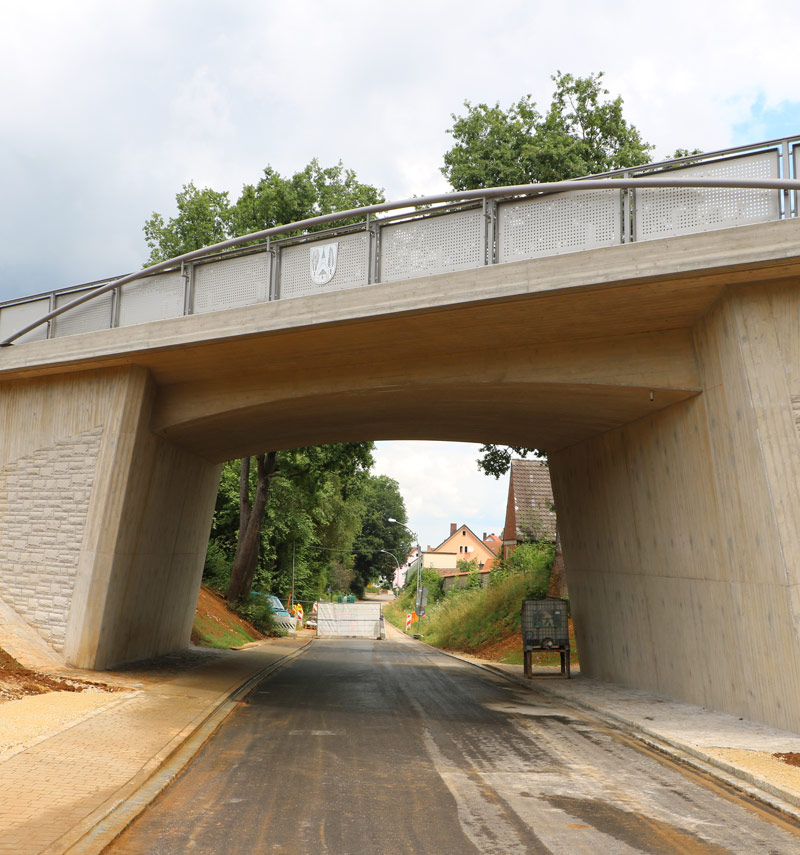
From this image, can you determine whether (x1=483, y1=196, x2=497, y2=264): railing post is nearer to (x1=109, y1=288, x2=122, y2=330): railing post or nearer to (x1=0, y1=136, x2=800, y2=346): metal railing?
(x1=0, y1=136, x2=800, y2=346): metal railing

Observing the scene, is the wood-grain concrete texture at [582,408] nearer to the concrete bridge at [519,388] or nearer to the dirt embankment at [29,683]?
the concrete bridge at [519,388]

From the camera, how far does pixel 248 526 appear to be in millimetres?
34156

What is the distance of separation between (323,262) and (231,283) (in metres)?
1.96

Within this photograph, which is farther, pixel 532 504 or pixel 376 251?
pixel 532 504

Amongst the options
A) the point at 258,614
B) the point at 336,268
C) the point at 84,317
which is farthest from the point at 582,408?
the point at 258,614

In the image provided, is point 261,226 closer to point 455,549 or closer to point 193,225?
point 193,225

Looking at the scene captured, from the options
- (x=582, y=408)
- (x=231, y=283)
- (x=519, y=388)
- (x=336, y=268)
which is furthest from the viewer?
(x=582, y=408)

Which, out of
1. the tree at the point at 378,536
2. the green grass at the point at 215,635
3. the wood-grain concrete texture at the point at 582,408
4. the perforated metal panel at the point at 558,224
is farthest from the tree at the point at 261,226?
the tree at the point at 378,536

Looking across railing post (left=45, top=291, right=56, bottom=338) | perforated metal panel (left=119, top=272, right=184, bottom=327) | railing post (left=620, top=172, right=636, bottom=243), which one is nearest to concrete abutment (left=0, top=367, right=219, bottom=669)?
railing post (left=45, top=291, right=56, bottom=338)

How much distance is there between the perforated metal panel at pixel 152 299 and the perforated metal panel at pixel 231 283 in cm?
45

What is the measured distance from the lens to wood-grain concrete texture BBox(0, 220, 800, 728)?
11.3 m

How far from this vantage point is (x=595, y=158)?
27141 mm

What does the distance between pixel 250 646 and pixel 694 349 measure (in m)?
21.3

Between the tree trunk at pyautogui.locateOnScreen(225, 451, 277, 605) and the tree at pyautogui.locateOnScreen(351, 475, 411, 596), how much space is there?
6121 cm
